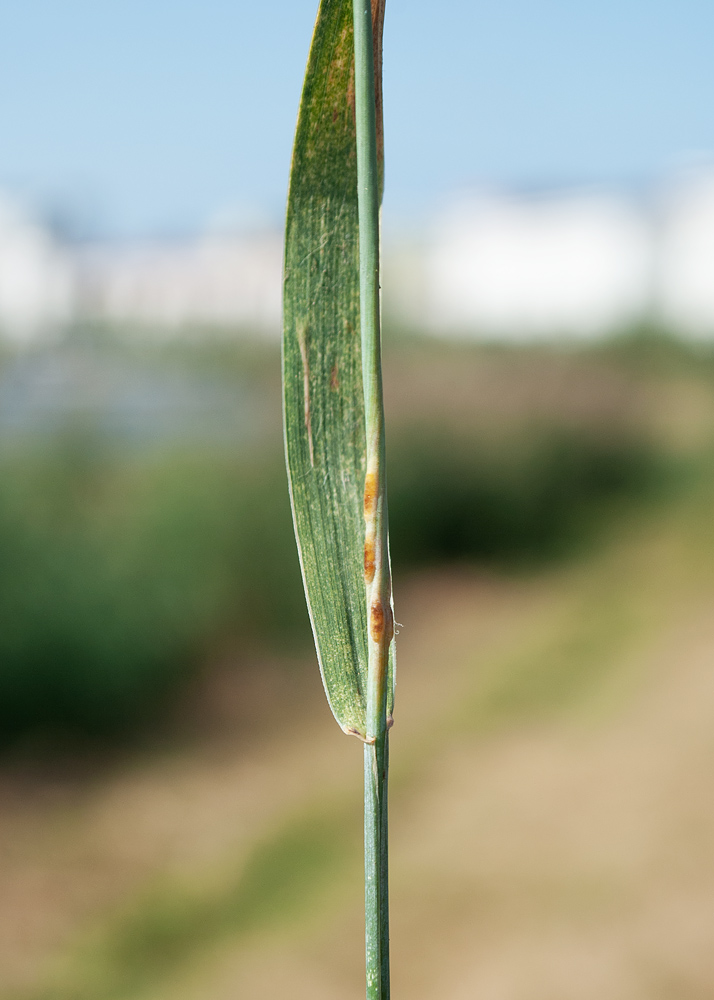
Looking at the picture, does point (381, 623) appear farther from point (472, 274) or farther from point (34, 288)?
point (472, 274)

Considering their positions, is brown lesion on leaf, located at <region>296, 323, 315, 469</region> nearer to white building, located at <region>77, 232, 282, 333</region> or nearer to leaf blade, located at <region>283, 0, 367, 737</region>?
leaf blade, located at <region>283, 0, 367, 737</region>

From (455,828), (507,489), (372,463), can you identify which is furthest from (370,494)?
(507,489)

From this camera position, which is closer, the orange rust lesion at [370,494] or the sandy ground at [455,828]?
the orange rust lesion at [370,494]

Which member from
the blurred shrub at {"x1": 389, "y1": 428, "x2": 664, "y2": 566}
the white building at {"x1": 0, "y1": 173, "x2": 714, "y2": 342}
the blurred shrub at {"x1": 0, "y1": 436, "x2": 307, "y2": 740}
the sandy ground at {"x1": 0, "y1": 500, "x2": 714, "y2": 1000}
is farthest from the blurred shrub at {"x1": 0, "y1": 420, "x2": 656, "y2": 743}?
the blurred shrub at {"x1": 389, "y1": 428, "x2": 664, "y2": 566}

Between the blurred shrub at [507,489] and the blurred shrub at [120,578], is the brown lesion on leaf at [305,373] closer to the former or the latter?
the blurred shrub at [120,578]

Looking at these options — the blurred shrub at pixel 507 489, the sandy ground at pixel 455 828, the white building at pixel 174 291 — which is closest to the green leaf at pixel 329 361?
the sandy ground at pixel 455 828

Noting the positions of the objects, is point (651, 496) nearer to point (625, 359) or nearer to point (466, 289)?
point (625, 359)

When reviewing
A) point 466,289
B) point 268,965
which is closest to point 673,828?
point 268,965
